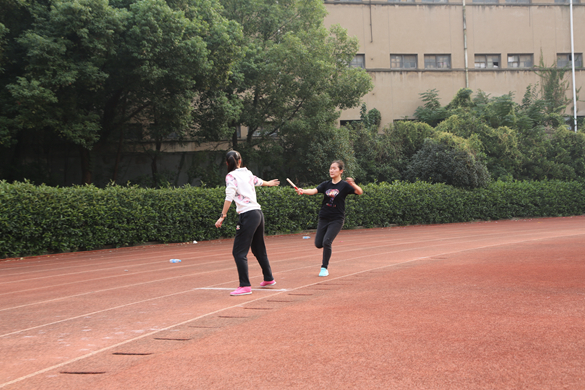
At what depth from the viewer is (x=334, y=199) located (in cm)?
917

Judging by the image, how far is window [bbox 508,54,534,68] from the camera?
130 feet

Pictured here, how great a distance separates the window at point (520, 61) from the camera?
39.6 m

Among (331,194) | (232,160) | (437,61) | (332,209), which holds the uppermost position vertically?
(437,61)

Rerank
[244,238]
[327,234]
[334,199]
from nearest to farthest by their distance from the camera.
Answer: [244,238] → [327,234] → [334,199]

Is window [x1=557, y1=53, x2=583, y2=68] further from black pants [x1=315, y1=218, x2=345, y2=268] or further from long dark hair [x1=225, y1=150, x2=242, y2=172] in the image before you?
long dark hair [x1=225, y1=150, x2=242, y2=172]

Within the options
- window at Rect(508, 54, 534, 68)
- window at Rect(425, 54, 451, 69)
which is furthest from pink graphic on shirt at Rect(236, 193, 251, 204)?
window at Rect(508, 54, 534, 68)

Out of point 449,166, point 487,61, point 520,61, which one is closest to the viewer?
point 449,166

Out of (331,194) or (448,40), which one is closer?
(331,194)

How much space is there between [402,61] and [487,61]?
21.9ft

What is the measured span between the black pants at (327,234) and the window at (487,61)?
3403 centimetres

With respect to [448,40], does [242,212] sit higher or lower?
lower

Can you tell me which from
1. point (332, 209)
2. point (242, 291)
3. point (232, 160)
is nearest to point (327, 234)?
point (332, 209)

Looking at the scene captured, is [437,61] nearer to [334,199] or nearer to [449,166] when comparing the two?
[449,166]

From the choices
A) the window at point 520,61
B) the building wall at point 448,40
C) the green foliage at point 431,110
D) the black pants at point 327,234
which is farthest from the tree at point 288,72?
the window at point 520,61
